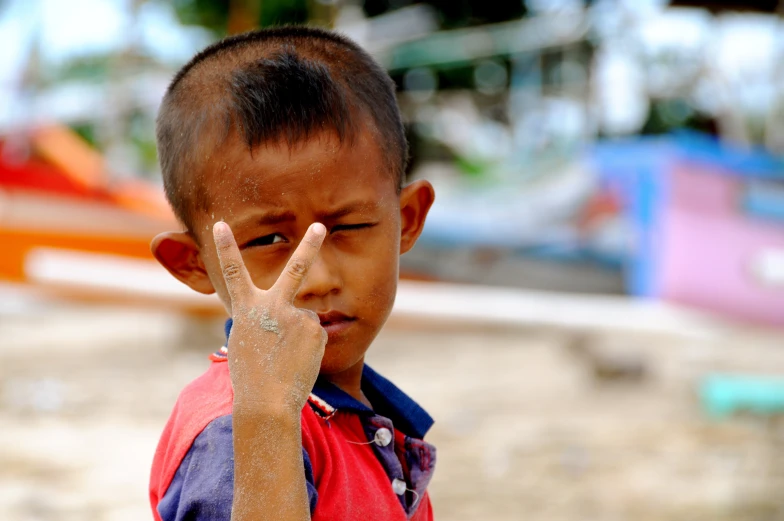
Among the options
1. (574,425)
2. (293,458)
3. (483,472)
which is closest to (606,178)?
(574,425)

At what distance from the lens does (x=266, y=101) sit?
1.01 metres

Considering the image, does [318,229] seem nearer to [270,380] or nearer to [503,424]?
[270,380]

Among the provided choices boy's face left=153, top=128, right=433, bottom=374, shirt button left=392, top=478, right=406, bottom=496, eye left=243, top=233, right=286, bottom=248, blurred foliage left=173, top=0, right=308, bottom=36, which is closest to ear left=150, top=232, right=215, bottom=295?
boy's face left=153, top=128, right=433, bottom=374

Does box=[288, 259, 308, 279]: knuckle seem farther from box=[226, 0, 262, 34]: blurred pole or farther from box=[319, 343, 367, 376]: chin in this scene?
box=[226, 0, 262, 34]: blurred pole

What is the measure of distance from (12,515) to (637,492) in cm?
235

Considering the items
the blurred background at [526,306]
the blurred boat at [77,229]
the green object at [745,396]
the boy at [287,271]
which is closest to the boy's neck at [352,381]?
the boy at [287,271]

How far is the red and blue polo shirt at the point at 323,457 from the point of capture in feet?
2.88

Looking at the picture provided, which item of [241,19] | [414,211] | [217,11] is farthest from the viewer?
[217,11]

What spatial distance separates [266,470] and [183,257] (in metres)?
0.44

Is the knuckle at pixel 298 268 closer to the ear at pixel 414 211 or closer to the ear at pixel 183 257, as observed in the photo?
the ear at pixel 183 257

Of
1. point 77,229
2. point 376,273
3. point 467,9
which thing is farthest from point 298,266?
point 467,9

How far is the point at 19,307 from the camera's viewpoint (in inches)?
320

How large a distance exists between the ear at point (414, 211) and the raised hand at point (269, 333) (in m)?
0.42

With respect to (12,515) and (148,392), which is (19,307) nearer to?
(148,392)
